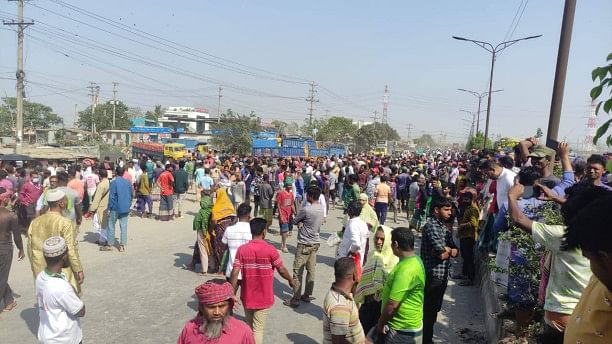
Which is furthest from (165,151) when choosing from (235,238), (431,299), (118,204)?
(431,299)

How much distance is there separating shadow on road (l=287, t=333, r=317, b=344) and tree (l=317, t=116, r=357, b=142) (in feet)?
241

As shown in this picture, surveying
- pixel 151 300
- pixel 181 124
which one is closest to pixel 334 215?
pixel 151 300

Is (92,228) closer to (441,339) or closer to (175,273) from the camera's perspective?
(175,273)

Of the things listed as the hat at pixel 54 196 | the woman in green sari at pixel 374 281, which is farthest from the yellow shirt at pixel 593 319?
the hat at pixel 54 196

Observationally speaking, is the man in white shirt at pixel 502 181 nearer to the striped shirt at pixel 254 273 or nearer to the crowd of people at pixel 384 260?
the crowd of people at pixel 384 260

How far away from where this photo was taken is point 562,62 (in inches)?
315

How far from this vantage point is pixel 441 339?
566 centimetres

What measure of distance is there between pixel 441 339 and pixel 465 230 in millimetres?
2851

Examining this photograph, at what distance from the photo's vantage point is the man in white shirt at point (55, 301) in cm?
359

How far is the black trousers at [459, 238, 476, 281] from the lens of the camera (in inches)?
313

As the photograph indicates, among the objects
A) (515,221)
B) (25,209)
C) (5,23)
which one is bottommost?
(25,209)

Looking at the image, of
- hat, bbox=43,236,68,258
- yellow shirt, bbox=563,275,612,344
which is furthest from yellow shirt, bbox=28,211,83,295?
yellow shirt, bbox=563,275,612,344

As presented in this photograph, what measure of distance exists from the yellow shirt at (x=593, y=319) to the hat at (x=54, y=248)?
148 inches

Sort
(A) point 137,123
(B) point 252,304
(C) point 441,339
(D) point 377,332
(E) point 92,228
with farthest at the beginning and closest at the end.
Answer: (A) point 137,123, (E) point 92,228, (C) point 441,339, (B) point 252,304, (D) point 377,332
